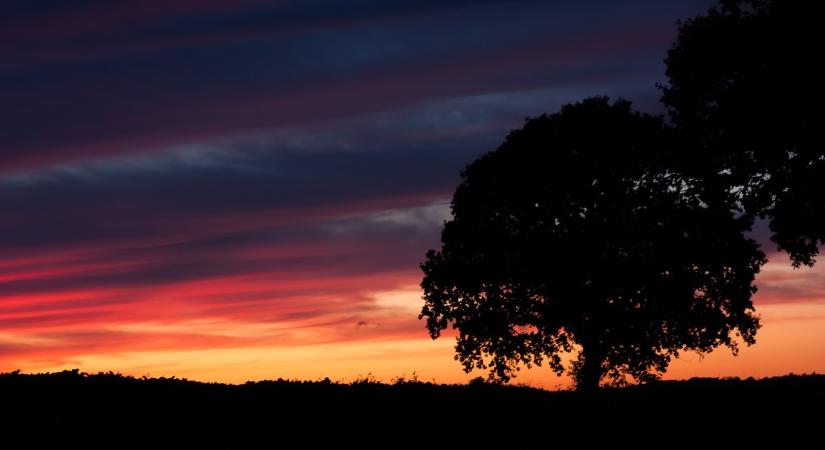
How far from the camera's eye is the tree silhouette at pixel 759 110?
1320 inches

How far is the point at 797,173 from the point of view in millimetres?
34625

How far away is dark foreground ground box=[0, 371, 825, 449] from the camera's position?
76.3 feet

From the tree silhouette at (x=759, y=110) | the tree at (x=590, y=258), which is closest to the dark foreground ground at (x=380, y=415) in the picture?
the tree silhouette at (x=759, y=110)

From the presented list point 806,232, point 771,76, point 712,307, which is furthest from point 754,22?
point 712,307

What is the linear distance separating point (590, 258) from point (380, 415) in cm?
1976

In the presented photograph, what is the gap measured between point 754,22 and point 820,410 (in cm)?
1481

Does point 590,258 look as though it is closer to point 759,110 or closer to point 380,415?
point 759,110

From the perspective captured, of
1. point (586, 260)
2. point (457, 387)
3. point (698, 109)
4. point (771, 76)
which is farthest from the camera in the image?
point (586, 260)

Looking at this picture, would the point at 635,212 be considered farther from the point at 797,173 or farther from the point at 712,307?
the point at 797,173

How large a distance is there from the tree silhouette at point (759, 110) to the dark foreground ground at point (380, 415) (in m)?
7.60

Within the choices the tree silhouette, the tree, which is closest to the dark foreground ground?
the tree silhouette

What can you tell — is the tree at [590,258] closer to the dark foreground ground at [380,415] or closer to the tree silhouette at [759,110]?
the tree silhouette at [759,110]

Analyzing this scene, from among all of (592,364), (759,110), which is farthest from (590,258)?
(759,110)

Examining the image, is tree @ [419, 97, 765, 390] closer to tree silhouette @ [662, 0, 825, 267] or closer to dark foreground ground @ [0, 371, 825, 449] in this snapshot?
tree silhouette @ [662, 0, 825, 267]
